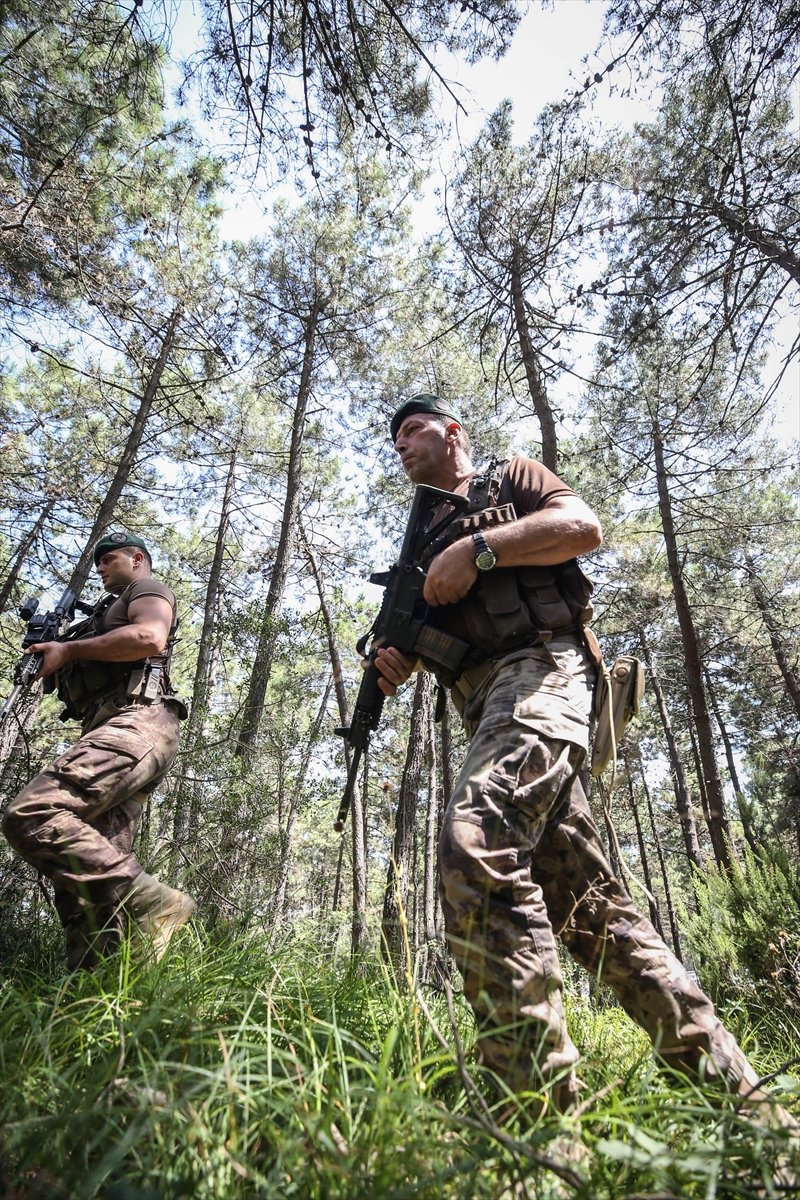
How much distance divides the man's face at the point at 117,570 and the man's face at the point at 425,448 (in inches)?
77.9

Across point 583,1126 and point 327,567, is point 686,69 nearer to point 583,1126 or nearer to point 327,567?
point 583,1126

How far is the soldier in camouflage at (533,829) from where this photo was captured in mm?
1478

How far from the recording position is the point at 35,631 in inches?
139

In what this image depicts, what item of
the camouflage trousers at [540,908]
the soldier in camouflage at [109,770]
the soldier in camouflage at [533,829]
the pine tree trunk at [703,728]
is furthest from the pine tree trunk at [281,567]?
the pine tree trunk at [703,728]

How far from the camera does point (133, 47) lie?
3.71 m

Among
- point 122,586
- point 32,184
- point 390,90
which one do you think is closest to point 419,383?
point 32,184

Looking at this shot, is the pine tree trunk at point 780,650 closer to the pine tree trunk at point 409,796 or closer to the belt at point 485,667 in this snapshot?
the pine tree trunk at point 409,796

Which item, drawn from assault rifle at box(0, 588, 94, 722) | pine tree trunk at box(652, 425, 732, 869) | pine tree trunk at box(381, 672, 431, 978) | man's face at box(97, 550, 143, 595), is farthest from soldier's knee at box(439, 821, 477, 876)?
pine tree trunk at box(652, 425, 732, 869)

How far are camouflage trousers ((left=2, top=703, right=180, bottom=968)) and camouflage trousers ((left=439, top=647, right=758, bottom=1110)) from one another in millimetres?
1489

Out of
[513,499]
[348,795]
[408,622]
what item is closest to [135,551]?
[408,622]

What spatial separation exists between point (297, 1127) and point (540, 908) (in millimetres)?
755

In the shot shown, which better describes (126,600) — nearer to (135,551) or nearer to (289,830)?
(135,551)

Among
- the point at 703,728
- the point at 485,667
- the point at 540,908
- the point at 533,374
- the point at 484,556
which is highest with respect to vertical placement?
the point at 533,374

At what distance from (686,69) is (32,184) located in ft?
21.0
